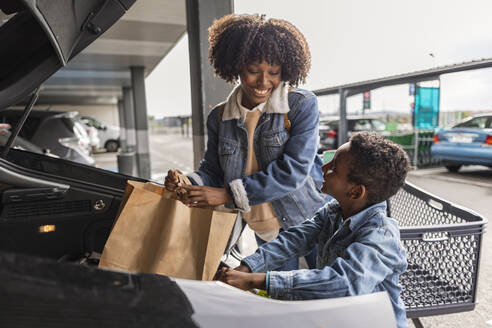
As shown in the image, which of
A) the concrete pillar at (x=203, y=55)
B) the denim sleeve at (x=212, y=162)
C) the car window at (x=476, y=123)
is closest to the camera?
the denim sleeve at (x=212, y=162)

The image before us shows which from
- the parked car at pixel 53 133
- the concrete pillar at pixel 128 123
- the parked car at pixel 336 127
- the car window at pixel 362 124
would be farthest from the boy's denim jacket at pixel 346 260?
the concrete pillar at pixel 128 123

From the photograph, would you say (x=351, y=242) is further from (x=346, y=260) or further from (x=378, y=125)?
(x=378, y=125)

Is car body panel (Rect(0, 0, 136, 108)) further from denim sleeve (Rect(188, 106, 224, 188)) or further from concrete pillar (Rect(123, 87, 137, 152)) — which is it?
concrete pillar (Rect(123, 87, 137, 152))

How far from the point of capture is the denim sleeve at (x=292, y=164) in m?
1.37

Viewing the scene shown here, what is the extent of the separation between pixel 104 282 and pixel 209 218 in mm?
540

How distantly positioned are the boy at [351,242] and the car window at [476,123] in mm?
7572

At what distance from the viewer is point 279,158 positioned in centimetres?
146

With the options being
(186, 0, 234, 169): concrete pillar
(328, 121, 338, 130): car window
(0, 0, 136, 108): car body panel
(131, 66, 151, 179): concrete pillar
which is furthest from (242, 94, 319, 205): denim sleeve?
(328, 121, 338, 130): car window

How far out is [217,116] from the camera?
1595 mm

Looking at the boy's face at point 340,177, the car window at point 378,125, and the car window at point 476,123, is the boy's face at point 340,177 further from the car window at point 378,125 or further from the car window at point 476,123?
the car window at point 378,125

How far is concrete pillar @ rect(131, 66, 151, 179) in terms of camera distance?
9.67 m

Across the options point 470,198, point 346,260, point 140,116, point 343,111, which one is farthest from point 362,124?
point 346,260

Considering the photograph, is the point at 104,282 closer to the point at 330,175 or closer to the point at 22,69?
the point at 330,175

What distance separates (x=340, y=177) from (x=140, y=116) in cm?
Result: 939
